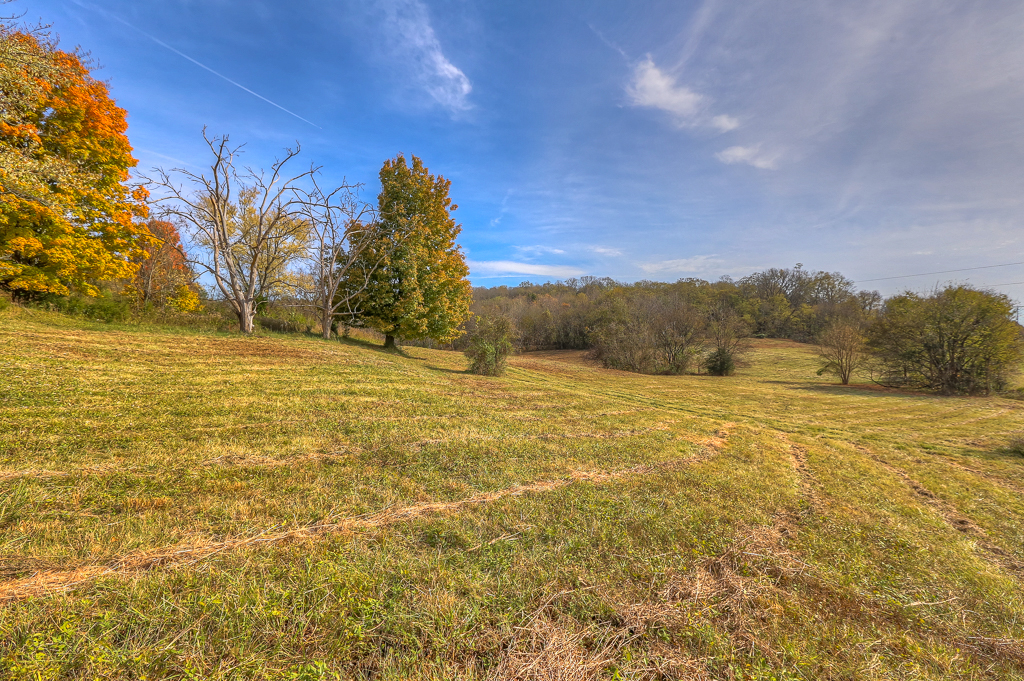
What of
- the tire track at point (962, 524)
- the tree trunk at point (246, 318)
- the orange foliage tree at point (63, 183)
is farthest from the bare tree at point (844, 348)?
the orange foliage tree at point (63, 183)

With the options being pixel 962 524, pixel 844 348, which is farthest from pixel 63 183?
pixel 844 348

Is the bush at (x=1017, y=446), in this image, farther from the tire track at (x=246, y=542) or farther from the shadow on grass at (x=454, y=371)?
the shadow on grass at (x=454, y=371)

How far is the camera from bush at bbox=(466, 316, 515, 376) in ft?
47.3

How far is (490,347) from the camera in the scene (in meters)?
14.3

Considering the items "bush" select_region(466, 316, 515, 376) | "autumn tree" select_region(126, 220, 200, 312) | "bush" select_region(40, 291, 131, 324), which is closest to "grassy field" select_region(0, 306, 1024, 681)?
"bush" select_region(466, 316, 515, 376)

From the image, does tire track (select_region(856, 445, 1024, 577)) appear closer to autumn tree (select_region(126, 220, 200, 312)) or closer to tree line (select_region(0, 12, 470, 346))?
tree line (select_region(0, 12, 470, 346))

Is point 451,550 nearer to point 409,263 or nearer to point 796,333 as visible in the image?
point 409,263

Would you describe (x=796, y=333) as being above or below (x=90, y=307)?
above

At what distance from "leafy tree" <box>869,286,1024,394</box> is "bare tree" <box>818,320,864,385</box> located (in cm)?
117

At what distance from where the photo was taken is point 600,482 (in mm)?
4414

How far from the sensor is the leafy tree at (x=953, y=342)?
67.9 feet

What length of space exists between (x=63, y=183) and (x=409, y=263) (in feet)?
37.0

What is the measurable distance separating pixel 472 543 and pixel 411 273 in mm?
16080

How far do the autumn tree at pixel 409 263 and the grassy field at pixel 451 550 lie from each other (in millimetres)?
11842
